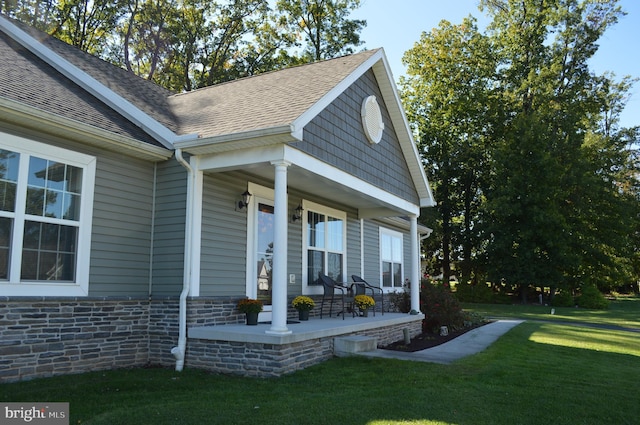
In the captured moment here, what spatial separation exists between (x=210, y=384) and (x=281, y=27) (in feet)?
76.4

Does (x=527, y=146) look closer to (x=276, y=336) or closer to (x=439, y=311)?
(x=439, y=311)

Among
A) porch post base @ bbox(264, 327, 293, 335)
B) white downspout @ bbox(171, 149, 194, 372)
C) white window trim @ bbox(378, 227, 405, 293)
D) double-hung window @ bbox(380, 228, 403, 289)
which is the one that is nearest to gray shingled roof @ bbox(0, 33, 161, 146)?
white downspout @ bbox(171, 149, 194, 372)

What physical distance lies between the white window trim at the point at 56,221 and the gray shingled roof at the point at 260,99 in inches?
66.7

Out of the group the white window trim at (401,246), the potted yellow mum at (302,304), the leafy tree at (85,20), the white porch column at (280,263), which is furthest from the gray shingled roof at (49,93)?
the leafy tree at (85,20)

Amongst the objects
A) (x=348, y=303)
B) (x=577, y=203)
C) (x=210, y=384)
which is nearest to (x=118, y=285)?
(x=210, y=384)

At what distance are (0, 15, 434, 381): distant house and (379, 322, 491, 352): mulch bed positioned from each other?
1.51 ft

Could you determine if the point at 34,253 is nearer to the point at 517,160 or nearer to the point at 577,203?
the point at 517,160

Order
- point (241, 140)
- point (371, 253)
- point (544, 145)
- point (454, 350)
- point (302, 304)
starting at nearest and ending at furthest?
point (241, 140), point (454, 350), point (302, 304), point (371, 253), point (544, 145)

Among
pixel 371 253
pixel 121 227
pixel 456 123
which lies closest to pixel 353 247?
pixel 371 253

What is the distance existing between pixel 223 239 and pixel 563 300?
22678 millimetres

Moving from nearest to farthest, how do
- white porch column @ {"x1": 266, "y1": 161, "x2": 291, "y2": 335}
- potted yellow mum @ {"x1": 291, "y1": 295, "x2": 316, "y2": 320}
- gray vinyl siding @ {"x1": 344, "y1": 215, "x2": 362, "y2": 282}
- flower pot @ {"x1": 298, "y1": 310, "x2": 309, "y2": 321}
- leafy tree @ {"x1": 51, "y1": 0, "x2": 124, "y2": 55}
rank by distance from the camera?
white porch column @ {"x1": 266, "y1": 161, "x2": 291, "y2": 335}
potted yellow mum @ {"x1": 291, "y1": 295, "x2": 316, "y2": 320}
flower pot @ {"x1": 298, "y1": 310, "x2": 309, "y2": 321}
gray vinyl siding @ {"x1": 344, "y1": 215, "x2": 362, "y2": 282}
leafy tree @ {"x1": 51, "y1": 0, "x2": 124, "y2": 55}

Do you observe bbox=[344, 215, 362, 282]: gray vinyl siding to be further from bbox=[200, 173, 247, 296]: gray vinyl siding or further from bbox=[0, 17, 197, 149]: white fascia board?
bbox=[0, 17, 197, 149]: white fascia board

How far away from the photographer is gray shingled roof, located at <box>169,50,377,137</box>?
7555 mm

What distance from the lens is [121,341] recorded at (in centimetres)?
731
